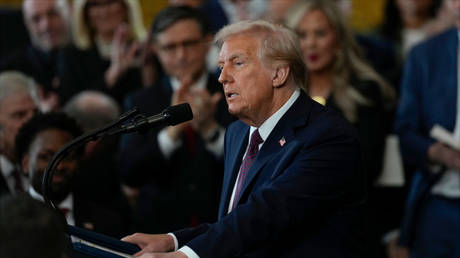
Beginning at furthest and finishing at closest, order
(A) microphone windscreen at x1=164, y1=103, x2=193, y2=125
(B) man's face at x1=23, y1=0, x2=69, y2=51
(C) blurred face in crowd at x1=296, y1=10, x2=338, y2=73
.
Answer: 1. (B) man's face at x1=23, y1=0, x2=69, y2=51
2. (C) blurred face in crowd at x1=296, y1=10, x2=338, y2=73
3. (A) microphone windscreen at x1=164, y1=103, x2=193, y2=125

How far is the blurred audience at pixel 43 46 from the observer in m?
5.23

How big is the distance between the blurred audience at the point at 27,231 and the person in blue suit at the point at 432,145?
2572mm

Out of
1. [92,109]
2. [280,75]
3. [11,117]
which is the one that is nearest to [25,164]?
[11,117]

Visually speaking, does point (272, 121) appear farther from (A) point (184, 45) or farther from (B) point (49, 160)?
(A) point (184, 45)

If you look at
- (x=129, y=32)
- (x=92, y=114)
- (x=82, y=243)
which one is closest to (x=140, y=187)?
(x=92, y=114)

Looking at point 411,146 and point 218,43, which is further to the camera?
point 411,146

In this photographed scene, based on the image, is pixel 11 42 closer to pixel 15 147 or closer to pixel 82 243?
pixel 15 147

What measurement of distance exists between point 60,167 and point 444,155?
1.79 metres

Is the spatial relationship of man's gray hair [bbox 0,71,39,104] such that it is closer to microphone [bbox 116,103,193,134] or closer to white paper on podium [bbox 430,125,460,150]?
microphone [bbox 116,103,193,134]

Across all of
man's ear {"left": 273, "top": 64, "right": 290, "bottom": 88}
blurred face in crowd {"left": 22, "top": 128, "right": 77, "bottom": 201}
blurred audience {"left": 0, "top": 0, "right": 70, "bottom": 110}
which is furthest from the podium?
blurred audience {"left": 0, "top": 0, "right": 70, "bottom": 110}

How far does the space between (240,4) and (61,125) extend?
1.91 meters

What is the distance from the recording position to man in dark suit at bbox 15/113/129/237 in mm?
3678

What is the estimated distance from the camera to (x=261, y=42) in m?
2.81

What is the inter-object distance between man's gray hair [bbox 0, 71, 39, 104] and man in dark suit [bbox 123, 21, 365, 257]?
67.5 inches
